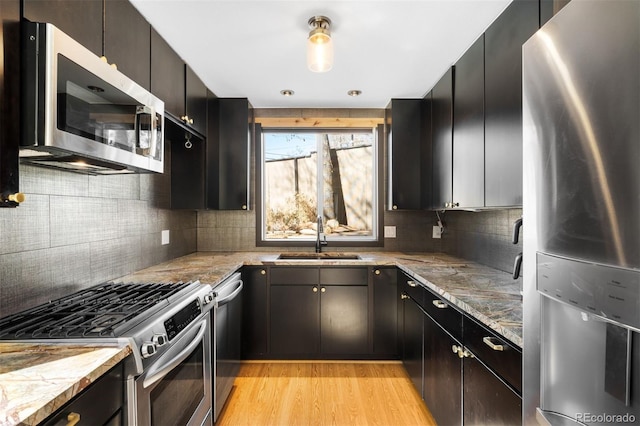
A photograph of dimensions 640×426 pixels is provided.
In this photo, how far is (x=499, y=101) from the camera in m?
1.58

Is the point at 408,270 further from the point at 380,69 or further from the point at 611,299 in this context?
the point at 611,299

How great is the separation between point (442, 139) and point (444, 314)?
4.45ft

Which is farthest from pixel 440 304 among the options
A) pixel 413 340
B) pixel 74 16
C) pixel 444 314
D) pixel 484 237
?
pixel 74 16

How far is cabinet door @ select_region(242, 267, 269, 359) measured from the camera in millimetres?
2623

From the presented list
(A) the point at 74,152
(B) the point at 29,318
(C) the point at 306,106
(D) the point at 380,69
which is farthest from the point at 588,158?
(C) the point at 306,106

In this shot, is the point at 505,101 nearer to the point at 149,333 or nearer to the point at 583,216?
the point at 583,216

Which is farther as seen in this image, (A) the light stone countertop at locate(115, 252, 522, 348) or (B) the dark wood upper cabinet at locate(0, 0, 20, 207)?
(A) the light stone countertop at locate(115, 252, 522, 348)

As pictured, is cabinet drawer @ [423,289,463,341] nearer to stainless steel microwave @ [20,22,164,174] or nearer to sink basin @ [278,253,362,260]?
sink basin @ [278,253,362,260]

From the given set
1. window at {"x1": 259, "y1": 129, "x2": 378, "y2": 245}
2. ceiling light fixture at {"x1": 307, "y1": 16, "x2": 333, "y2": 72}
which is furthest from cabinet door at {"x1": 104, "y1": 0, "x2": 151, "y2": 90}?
window at {"x1": 259, "y1": 129, "x2": 378, "y2": 245}

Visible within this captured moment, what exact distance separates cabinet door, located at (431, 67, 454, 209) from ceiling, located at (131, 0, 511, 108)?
11 centimetres

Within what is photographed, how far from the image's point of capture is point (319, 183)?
3279 mm

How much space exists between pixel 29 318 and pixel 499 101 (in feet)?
7.16

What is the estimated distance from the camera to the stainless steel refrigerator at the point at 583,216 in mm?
549

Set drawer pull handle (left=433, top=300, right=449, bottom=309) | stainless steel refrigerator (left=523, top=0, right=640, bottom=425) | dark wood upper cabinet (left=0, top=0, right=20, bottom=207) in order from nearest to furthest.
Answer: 1. stainless steel refrigerator (left=523, top=0, right=640, bottom=425)
2. dark wood upper cabinet (left=0, top=0, right=20, bottom=207)
3. drawer pull handle (left=433, top=300, right=449, bottom=309)
